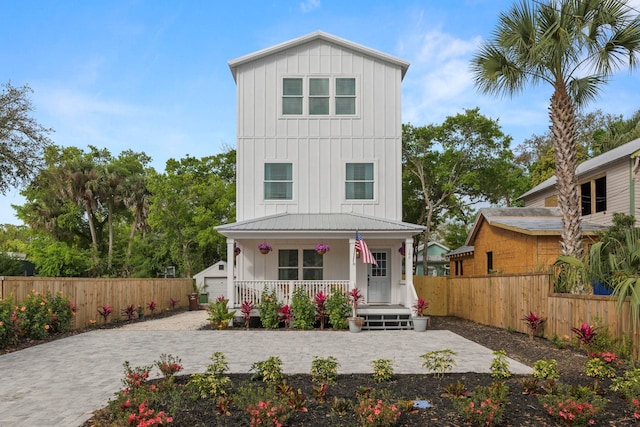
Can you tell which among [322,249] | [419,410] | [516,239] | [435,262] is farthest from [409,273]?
[435,262]

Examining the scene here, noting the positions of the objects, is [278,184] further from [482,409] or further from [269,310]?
[482,409]

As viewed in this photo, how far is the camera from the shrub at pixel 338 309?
14797 mm

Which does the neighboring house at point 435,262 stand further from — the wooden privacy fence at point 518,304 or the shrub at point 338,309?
the shrub at point 338,309

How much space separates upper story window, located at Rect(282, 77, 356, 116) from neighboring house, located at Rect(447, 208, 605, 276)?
7229 millimetres

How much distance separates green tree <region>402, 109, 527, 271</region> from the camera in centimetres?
3044

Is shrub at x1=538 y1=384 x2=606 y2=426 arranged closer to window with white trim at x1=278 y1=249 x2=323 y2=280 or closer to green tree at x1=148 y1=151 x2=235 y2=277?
window with white trim at x1=278 y1=249 x2=323 y2=280

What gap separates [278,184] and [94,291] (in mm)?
6828

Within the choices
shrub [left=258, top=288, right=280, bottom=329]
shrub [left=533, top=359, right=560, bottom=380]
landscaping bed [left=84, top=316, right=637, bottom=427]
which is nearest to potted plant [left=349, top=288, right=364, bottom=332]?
shrub [left=258, top=288, right=280, bottom=329]

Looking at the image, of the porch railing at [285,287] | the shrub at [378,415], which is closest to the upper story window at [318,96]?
the porch railing at [285,287]

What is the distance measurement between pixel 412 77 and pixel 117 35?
1103 cm

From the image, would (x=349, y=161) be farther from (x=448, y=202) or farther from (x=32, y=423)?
(x=448, y=202)

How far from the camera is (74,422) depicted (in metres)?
5.76

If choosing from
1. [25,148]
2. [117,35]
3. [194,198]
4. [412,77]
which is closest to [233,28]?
[117,35]

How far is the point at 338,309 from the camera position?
1485 cm
